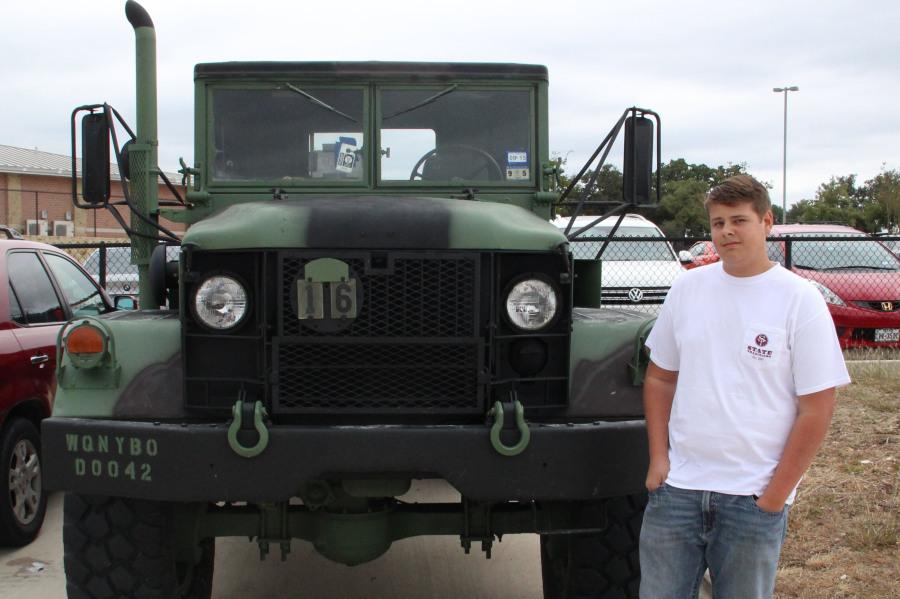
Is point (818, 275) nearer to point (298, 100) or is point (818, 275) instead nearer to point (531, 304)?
point (298, 100)

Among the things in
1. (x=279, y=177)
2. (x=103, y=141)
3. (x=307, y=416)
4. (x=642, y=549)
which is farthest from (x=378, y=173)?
(x=642, y=549)

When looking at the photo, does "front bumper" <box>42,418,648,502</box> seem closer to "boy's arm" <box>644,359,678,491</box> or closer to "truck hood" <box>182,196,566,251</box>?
"boy's arm" <box>644,359,678,491</box>

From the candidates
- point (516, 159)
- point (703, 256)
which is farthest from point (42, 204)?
point (516, 159)

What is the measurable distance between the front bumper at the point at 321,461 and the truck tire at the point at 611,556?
0.48 m

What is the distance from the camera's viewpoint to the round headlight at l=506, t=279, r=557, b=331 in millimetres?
3424

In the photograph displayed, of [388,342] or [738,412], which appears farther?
[388,342]

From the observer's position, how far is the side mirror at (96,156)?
13.9 feet

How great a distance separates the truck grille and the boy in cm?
79

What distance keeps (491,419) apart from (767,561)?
3.34 feet

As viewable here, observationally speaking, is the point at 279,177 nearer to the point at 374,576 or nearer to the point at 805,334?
the point at 374,576

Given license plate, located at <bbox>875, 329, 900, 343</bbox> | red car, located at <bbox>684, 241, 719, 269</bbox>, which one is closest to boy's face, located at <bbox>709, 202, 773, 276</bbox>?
license plate, located at <bbox>875, 329, 900, 343</bbox>

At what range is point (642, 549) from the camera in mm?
2836

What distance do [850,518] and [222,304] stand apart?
3508 millimetres

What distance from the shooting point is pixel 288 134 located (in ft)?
15.1
